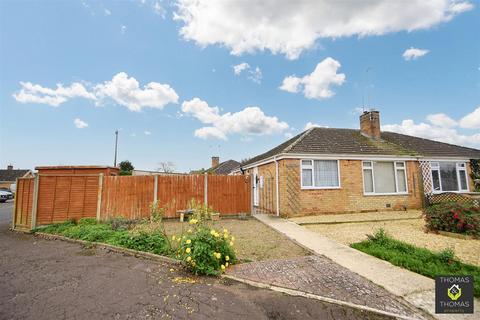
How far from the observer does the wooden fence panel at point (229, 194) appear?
11.9m

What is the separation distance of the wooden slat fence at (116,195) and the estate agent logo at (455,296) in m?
8.40

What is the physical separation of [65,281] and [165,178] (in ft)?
23.8

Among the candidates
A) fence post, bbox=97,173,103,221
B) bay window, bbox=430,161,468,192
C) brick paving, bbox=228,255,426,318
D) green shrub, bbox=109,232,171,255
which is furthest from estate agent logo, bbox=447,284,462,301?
bay window, bbox=430,161,468,192

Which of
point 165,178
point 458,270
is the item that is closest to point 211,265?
point 458,270

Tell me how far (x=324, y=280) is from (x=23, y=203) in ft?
38.9

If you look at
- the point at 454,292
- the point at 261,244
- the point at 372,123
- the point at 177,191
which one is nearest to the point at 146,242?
the point at 261,244

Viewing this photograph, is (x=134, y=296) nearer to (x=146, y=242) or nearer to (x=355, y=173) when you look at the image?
(x=146, y=242)

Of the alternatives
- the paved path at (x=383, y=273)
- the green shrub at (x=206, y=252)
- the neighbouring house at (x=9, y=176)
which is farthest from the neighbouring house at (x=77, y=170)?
the neighbouring house at (x=9, y=176)

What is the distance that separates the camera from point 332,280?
4324 millimetres

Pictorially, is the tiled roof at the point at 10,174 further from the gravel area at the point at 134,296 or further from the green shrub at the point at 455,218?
the green shrub at the point at 455,218

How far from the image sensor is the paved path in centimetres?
362

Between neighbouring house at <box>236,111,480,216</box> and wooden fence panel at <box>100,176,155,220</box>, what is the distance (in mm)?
6282

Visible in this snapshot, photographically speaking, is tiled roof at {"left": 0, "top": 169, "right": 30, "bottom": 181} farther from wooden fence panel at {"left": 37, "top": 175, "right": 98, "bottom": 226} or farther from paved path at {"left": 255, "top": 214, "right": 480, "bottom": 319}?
paved path at {"left": 255, "top": 214, "right": 480, "bottom": 319}

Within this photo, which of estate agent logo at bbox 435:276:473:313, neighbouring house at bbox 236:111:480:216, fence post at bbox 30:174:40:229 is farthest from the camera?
neighbouring house at bbox 236:111:480:216
